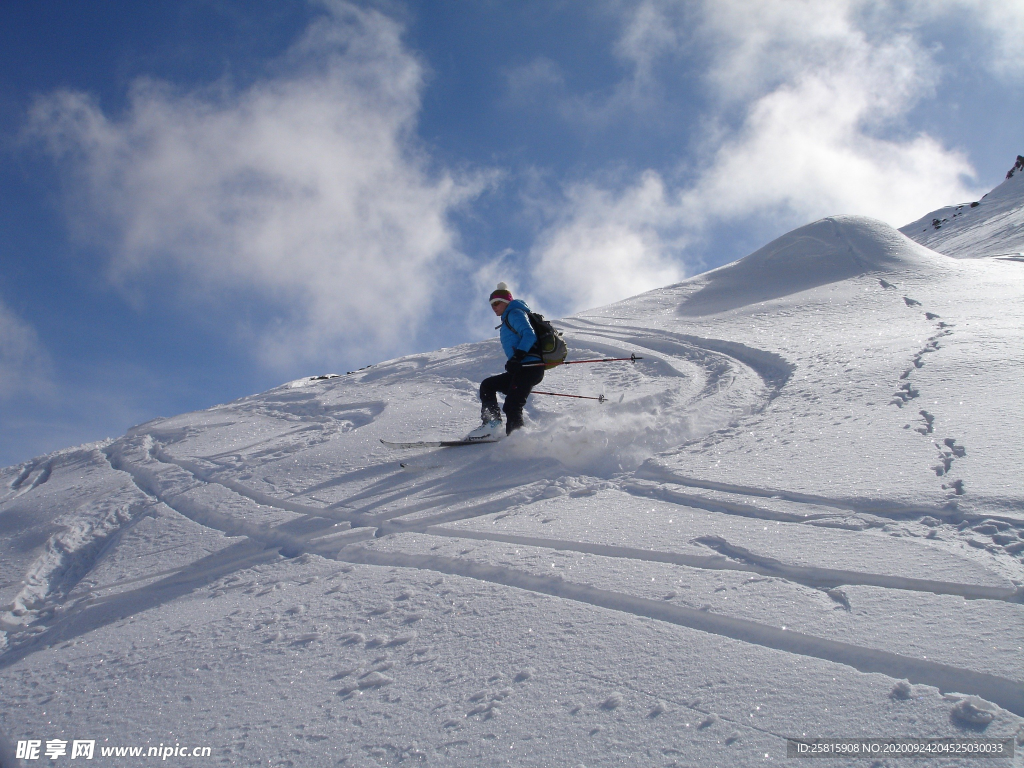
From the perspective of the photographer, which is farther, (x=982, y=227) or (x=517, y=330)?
(x=982, y=227)

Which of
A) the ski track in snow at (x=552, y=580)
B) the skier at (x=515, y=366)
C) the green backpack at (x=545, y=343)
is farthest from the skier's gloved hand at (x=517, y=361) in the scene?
the ski track in snow at (x=552, y=580)

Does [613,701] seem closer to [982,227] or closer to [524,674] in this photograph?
[524,674]

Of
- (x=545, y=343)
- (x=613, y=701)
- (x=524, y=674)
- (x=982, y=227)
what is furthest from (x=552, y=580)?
(x=982, y=227)

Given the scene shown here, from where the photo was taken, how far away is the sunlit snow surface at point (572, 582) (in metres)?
2.21

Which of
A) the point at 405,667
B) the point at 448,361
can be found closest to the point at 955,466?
the point at 405,667

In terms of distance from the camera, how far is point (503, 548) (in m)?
3.78

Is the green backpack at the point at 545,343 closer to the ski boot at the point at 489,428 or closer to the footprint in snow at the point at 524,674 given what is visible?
the ski boot at the point at 489,428

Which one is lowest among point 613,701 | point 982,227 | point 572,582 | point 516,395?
point 613,701

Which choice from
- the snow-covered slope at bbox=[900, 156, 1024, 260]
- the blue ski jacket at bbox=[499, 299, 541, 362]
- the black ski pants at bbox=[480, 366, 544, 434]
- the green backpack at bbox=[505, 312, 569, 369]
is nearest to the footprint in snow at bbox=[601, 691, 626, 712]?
the black ski pants at bbox=[480, 366, 544, 434]

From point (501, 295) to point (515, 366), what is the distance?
904mm

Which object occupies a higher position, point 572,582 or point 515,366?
point 515,366

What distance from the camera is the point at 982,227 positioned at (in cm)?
2931

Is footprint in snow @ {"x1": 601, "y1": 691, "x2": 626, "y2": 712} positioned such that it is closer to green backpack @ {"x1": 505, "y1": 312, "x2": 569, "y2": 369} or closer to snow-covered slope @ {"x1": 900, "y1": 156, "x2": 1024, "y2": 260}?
green backpack @ {"x1": 505, "y1": 312, "x2": 569, "y2": 369}

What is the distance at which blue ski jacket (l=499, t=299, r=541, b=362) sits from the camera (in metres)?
6.72
